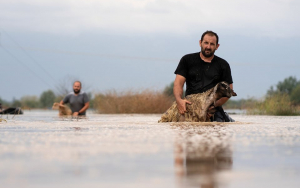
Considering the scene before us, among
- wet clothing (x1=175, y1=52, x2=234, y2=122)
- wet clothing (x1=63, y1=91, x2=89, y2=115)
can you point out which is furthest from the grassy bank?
wet clothing (x1=175, y1=52, x2=234, y2=122)

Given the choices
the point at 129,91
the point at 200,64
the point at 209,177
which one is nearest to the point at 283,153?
the point at 209,177

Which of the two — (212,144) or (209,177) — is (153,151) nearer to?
(212,144)

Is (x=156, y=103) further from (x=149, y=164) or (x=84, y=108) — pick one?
(x=149, y=164)

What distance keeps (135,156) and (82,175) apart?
1.14 meters

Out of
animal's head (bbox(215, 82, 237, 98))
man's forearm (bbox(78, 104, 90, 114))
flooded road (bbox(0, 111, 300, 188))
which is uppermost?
animal's head (bbox(215, 82, 237, 98))

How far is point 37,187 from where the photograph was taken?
9.01ft

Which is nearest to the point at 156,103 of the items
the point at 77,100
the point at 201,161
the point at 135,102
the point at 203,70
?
the point at 135,102

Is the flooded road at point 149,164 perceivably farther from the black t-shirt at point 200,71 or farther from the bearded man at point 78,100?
the bearded man at point 78,100

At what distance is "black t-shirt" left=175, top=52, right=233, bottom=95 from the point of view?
419 inches

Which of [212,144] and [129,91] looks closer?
[212,144]

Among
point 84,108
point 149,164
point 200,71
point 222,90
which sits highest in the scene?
point 200,71

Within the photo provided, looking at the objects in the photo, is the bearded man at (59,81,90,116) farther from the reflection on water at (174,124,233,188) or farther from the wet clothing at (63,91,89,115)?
the reflection on water at (174,124,233,188)

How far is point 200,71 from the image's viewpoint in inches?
418

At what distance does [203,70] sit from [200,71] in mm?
65
